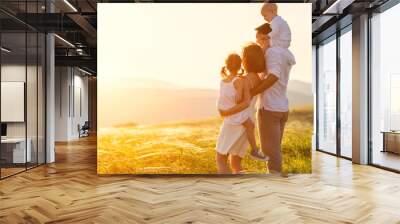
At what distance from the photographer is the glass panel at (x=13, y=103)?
6.71m

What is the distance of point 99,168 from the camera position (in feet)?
22.8

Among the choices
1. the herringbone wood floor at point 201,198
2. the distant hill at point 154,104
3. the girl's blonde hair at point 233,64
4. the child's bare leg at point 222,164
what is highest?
the girl's blonde hair at point 233,64

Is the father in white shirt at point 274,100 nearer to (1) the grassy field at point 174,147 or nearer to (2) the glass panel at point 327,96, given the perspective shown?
(1) the grassy field at point 174,147

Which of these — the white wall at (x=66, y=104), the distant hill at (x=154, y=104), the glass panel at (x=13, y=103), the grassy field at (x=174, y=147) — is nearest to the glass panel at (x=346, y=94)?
the grassy field at (x=174, y=147)

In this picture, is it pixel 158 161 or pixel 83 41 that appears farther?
pixel 83 41

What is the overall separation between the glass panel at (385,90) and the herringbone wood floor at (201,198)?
58 centimetres

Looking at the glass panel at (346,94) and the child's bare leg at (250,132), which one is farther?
the glass panel at (346,94)

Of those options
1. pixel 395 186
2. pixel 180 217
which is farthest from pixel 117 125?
pixel 395 186

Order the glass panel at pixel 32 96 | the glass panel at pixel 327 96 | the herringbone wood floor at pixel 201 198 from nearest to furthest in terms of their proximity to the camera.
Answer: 1. the herringbone wood floor at pixel 201 198
2. the glass panel at pixel 32 96
3. the glass panel at pixel 327 96

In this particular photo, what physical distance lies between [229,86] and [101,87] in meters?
2.19

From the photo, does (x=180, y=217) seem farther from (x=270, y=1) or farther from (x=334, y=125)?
(x=334, y=125)

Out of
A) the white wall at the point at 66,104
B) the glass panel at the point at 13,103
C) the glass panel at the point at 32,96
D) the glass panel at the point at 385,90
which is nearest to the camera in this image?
the glass panel at the point at 13,103

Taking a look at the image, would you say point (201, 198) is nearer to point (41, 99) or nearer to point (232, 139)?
point (232, 139)

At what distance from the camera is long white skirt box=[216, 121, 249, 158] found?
6.87 meters
